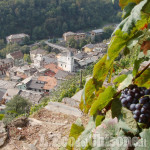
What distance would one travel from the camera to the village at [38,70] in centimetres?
1533

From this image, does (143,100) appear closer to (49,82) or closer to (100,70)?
(100,70)

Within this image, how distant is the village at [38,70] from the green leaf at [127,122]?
11.4 metres

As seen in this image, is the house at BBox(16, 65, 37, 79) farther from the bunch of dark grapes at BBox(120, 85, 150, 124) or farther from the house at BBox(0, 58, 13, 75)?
the bunch of dark grapes at BBox(120, 85, 150, 124)

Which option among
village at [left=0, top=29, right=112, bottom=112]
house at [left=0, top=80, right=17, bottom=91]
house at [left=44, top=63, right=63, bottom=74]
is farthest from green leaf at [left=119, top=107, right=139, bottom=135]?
house at [left=44, top=63, right=63, bottom=74]

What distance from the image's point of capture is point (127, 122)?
558 mm

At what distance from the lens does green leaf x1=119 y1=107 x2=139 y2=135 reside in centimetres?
54

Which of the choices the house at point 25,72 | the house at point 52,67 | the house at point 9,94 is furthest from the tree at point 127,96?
the house at point 25,72

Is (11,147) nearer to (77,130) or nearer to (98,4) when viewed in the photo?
(77,130)

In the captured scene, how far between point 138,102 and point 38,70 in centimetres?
1934

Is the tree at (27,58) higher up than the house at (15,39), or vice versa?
the house at (15,39)

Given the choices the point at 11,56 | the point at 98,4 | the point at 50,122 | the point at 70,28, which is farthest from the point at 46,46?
the point at 50,122

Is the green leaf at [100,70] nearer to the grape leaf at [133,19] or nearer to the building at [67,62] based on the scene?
the grape leaf at [133,19]

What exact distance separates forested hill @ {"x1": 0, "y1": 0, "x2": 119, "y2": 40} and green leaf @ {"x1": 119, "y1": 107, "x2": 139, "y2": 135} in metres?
31.3

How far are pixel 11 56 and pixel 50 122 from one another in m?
23.4
